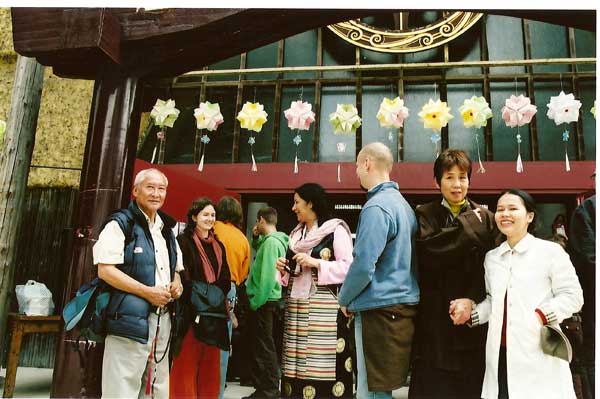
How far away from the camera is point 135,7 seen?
3.70m

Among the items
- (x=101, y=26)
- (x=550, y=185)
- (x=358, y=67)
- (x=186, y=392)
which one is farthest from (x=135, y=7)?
(x=550, y=185)

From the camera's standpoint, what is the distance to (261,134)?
7.83m

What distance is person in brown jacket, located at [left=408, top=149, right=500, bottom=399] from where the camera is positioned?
2.50m

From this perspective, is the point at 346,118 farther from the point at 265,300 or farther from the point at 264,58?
the point at 264,58

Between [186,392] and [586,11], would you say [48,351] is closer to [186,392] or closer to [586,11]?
[186,392]

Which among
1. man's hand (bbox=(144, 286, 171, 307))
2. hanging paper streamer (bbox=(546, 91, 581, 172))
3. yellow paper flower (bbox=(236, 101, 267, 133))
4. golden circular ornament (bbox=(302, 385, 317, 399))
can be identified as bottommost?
golden circular ornament (bbox=(302, 385, 317, 399))

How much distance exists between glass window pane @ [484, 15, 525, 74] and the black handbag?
617 centimetres

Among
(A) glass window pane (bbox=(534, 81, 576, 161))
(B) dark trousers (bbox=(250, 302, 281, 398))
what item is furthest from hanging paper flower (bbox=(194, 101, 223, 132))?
(A) glass window pane (bbox=(534, 81, 576, 161))

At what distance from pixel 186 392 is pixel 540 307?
2305 millimetres

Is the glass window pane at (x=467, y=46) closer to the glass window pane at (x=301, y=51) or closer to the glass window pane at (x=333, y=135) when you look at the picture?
the glass window pane at (x=333, y=135)

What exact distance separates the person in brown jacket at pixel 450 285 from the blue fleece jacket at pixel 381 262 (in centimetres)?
11

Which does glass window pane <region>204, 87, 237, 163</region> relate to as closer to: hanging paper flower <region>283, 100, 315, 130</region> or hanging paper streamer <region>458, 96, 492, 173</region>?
hanging paper flower <region>283, 100, 315, 130</region>

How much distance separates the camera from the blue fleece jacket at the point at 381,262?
8.34 ft

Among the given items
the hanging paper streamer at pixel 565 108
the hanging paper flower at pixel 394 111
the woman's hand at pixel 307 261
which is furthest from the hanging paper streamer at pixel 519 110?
the woman's hand at pixel 307 261
